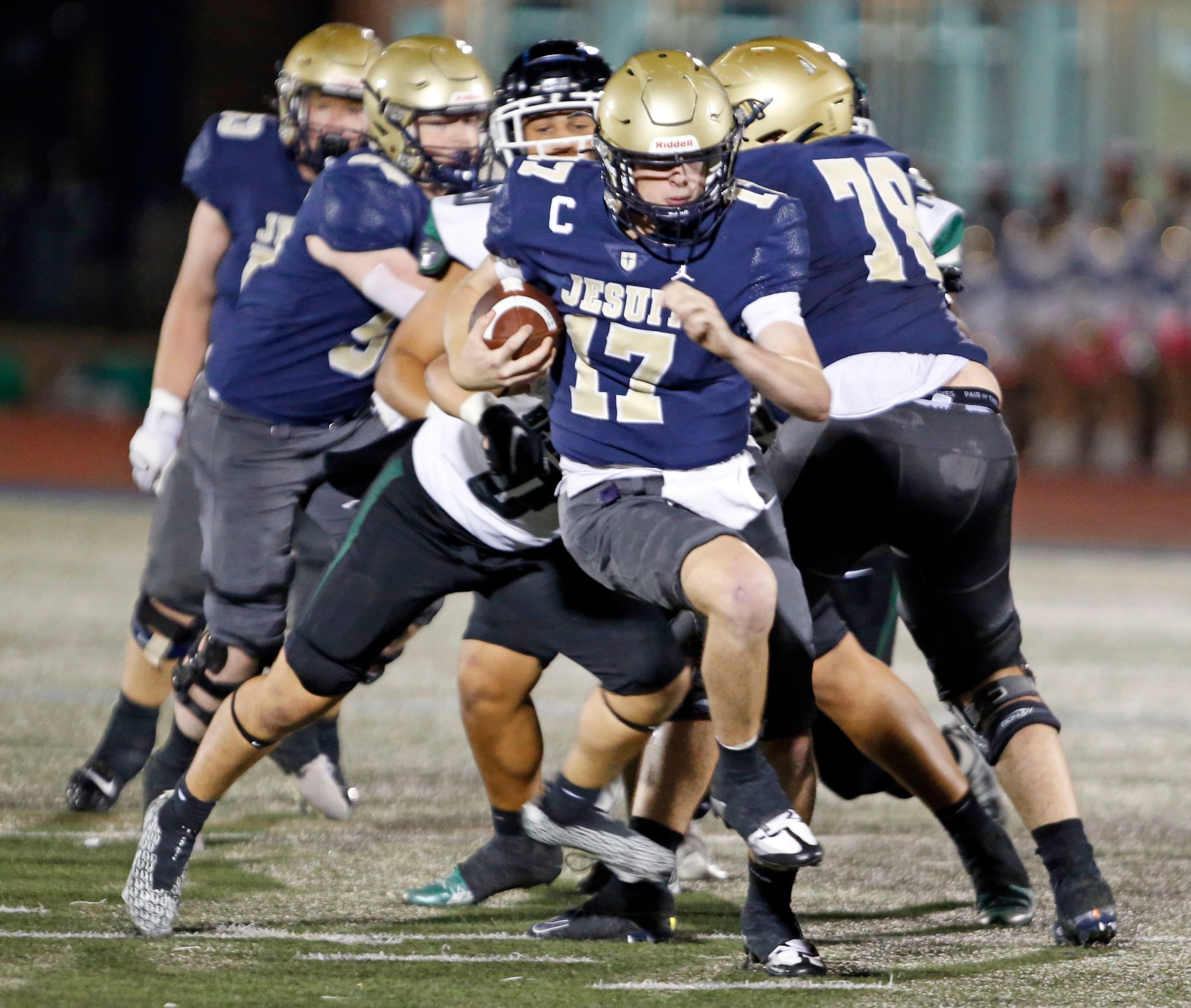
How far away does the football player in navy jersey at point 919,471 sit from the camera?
10.8 feet

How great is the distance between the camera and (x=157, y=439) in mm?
4598

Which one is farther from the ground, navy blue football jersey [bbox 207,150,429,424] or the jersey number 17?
the jersey number 17

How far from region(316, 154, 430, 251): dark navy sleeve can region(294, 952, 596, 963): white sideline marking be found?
60.1 inches

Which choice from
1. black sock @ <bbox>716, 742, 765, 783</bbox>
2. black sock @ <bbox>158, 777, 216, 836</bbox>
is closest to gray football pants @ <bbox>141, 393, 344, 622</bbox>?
black sock @ <bbox>158, 777, 216, 836</bbox>

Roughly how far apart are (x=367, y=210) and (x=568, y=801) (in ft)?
4.45

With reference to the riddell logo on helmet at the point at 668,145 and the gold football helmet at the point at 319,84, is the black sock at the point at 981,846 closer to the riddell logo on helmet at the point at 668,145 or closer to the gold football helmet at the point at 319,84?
the riddell logo on helmet at the point at 668,145

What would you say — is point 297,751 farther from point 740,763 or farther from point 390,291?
point 740,763

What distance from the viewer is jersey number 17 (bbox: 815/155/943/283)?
3.41 meters

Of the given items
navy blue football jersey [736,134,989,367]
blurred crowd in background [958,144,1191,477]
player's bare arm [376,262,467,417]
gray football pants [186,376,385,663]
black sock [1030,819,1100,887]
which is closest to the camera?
black sock [1030,819,1100,887]

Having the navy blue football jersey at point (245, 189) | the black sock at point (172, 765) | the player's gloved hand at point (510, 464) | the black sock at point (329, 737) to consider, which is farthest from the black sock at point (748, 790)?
the navy blue football jersey at point (245, 189)

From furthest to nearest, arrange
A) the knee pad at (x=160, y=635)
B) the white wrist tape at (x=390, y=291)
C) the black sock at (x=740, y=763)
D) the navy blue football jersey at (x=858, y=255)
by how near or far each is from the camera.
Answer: the knee pad at (x=160, y=635), the white wrist tape at (x=390, y=291), the navy blue football jersey at (x=858, y=255), the black sock at (x=740, y=763)

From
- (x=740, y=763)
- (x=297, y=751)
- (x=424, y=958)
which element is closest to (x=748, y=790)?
(x=740, y=763)

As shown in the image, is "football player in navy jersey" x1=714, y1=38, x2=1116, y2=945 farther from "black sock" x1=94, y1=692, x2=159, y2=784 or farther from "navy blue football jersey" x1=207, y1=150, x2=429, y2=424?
"black sock" x1=94, y1=692, x2=159, y2=784

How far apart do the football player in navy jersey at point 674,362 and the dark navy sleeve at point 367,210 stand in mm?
733
